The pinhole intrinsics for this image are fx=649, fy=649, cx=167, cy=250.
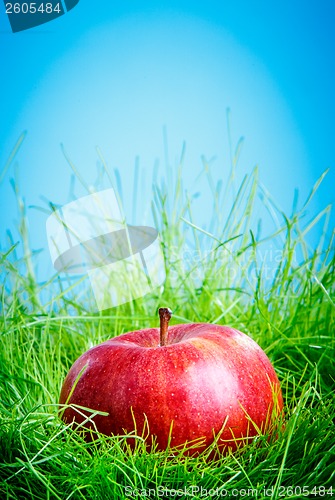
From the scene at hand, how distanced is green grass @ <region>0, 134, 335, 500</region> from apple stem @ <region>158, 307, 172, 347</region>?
18 cm

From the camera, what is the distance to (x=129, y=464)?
0.95 m

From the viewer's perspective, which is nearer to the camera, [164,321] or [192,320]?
[164,321]

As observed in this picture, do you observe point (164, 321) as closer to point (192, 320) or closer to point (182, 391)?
point (182, 391)

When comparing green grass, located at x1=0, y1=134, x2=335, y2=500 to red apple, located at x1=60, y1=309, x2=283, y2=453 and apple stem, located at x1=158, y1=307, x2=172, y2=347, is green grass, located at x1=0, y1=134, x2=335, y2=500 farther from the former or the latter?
apple stem, located at x1=158, y1=307, x2=172, y2=347

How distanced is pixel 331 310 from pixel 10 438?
806 mm

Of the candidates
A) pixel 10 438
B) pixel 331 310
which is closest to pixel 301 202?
pixel 331 310

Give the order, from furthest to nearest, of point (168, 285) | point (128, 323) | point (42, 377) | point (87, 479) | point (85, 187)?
point (85, 187) → point (168, 285) → point (128, 323) → point (42, 377) → point (87, 479)

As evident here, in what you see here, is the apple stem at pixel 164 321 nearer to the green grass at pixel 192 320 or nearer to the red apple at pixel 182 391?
the red apple at pixel 182 391

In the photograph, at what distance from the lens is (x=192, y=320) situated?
163 cm

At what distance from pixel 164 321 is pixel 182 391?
0.15 m

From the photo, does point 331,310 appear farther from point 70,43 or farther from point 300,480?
point 70,43

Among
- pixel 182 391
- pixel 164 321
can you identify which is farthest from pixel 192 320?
pixel 182 391

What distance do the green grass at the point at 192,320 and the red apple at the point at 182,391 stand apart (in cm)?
3

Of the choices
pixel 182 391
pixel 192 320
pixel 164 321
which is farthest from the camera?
pixel 192 320
